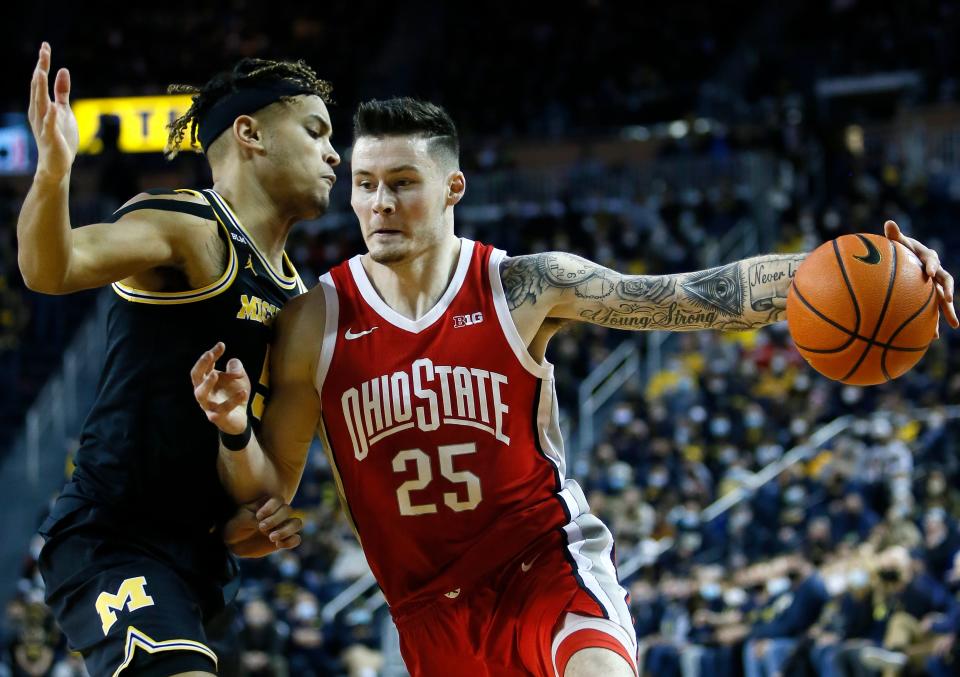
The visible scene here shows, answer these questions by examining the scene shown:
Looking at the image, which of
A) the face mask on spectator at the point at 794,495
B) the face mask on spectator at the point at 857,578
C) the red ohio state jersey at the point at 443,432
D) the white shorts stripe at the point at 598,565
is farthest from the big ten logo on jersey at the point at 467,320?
the face mask on spectator at the point at 794,495

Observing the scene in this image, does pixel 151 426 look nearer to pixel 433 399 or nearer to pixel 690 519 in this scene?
pixel 433 399

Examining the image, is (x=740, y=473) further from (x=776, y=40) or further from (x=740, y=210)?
(x=776, y=40)

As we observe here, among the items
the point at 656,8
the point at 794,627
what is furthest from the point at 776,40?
the point at 794,627

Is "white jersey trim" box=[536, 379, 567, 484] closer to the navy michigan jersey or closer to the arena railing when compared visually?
the navy michigan jersey

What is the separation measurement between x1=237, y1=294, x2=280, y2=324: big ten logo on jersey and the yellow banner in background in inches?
810

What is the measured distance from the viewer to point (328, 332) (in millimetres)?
4773

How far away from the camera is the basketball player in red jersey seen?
181 inches

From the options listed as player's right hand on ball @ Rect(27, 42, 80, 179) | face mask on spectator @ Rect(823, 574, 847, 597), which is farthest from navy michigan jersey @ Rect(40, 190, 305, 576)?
face mask on spectator @ Rect(823, 574, 847, 597)

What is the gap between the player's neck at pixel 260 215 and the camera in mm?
4914

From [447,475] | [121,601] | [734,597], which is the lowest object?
[734,597]

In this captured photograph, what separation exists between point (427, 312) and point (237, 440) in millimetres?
852

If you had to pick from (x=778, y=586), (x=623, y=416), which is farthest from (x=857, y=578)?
(x=623, y=416)

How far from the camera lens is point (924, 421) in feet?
46.8

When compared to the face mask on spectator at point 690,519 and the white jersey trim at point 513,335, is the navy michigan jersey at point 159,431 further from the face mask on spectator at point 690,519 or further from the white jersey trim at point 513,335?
the face mask on spectator at point 690,519
